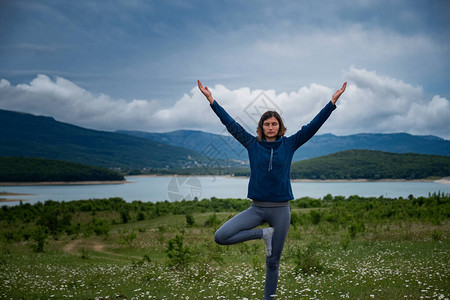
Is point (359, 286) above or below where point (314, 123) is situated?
below

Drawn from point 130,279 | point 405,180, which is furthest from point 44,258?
point 405,180

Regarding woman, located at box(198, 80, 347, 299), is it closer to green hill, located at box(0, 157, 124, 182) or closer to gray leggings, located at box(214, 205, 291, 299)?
gray leggings, located at box(214, 205, 291, 299)

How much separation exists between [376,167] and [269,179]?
121 meters

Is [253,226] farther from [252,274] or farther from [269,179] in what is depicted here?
[252,274]

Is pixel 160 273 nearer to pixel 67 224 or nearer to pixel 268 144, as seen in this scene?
pixel 268 144

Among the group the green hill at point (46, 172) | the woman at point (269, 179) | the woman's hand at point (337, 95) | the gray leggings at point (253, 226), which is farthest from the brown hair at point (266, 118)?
the green hill at point (46, 172)

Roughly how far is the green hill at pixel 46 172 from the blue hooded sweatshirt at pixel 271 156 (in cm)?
10453

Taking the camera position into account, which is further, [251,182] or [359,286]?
[359,286]

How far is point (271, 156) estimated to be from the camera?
4.48 m

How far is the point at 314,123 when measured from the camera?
4.68 meters

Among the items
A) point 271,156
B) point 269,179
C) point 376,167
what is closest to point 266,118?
point 271,156

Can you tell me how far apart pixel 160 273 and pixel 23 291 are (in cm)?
291

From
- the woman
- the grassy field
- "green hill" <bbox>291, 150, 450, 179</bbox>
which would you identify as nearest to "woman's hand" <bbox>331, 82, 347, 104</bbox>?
the woman

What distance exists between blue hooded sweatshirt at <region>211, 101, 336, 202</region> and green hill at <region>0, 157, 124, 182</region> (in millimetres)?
104530
